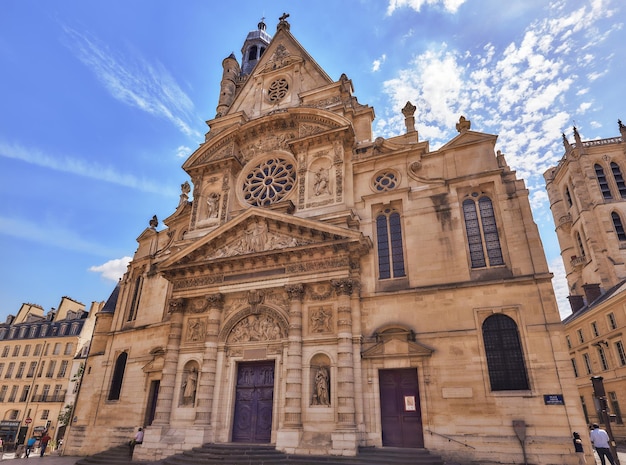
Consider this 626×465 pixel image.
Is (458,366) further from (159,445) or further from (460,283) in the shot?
(159,445)

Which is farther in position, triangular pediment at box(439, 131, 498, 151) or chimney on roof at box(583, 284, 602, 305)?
chimney on roof at box(583, 284, 602, 305)

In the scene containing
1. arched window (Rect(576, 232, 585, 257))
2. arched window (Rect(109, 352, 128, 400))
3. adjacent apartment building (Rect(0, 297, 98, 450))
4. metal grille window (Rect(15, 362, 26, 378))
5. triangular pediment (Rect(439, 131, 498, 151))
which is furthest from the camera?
arched window (Rect(576, 232, 585, 257))

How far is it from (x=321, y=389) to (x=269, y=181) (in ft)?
33.2

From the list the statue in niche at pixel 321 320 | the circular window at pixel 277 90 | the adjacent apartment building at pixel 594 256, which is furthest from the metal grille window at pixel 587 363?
the circular window at pixel 277 90

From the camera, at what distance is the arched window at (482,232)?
44.9 feet

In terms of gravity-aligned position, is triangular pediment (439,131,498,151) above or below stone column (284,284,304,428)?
above

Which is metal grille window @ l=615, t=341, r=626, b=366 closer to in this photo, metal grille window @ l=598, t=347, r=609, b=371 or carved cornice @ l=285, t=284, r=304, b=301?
metal grille window @ l=598, t=347, r=609, b=371

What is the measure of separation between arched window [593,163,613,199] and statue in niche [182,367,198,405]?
43.4 m

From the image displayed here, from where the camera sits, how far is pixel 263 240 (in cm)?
1606

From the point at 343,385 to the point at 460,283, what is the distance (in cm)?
520

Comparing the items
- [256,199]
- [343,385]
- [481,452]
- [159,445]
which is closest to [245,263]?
[256,199]

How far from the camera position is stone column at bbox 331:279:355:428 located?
12.3 metres

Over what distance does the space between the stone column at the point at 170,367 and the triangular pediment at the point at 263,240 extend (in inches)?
74.9

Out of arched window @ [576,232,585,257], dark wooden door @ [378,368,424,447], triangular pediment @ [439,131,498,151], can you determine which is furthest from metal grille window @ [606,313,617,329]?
dark wooden door @ [378,368,424,447]
